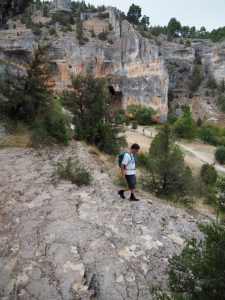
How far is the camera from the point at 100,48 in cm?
5516

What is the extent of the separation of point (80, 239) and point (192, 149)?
34.6 metres

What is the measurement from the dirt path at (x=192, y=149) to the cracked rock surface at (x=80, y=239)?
2186 cm

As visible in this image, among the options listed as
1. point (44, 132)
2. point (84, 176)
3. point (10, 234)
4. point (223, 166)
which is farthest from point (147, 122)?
point (10, 234)

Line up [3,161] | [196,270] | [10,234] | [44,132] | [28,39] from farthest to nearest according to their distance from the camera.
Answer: [28,39]
[44,132]
[3,161]
[10,234]
[196,270]

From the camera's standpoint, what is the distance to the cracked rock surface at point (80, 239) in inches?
209

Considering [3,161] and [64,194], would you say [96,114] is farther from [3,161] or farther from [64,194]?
[64,194]

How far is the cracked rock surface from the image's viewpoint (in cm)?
532

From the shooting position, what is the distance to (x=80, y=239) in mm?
6574

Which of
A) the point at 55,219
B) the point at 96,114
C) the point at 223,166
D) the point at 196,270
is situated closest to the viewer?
the point at 196,270

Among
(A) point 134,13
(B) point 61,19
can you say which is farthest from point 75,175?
(A) point 134,13

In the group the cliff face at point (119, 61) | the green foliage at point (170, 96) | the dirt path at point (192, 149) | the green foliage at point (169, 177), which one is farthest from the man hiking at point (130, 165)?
the green foliage at point (170, 96)

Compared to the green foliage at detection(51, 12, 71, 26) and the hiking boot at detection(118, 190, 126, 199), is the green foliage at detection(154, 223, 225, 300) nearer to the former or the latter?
the hiking boot at detection(118, 190, 126, 199)

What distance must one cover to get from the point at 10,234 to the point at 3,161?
5.02 meters

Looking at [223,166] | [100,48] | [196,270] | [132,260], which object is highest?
[100,48]
